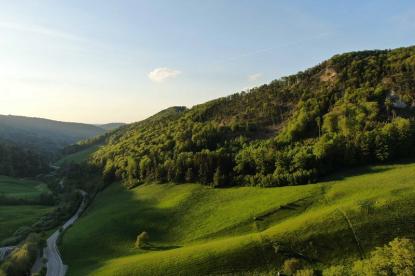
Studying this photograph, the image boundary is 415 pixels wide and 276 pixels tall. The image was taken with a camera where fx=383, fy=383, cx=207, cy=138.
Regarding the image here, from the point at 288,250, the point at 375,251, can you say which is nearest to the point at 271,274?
the point at 288,250

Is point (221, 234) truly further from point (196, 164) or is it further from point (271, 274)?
point (196, 164)

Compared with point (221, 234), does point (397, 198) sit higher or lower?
higher

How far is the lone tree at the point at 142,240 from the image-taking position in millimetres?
99625

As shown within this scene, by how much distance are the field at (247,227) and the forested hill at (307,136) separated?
8.08 metres

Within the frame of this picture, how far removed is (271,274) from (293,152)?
194 feet

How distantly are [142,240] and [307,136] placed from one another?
3024 inches

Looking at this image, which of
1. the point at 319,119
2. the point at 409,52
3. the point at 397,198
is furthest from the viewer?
the point at 409,52

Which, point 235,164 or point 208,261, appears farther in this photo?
point 235,164

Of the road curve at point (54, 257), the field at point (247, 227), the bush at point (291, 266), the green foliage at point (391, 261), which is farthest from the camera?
the road curve at point (54, 257)

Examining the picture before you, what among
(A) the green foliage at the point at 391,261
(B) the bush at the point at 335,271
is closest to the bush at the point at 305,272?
(B) the bush at the point at 335,271

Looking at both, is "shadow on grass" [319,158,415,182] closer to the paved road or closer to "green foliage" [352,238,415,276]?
"green foliage" [352,238,415,276]

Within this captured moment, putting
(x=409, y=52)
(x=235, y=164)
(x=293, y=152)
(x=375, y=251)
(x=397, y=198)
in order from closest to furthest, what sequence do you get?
(x=375, y=251), (x=397, y=198), (x=293, y=152), (x=235, y=164), (x=409, y=52)

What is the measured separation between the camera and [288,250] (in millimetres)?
78000

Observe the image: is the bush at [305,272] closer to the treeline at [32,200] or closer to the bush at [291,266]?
the bush at [291,266]
